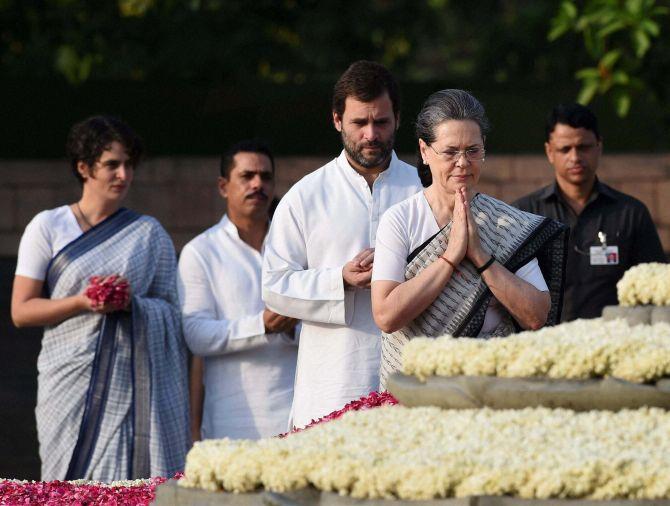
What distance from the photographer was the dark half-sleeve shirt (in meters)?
6.85

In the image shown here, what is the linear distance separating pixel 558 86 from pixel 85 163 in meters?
4.56

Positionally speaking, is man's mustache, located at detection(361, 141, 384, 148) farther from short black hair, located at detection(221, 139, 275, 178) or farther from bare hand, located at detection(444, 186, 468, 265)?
short black hair, located at detection(221, 139, 275, 178)

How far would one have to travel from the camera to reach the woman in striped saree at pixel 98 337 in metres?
6.47

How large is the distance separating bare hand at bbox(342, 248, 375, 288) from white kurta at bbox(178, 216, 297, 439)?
1.32m

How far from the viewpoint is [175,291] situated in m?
6.79

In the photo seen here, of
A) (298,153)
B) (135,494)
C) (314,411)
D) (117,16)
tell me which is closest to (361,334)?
(314,411)

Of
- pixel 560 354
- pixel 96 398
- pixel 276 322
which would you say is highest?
pixel 276 322

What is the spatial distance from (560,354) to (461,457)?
363 millimetres

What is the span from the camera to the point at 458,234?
14.7 feet

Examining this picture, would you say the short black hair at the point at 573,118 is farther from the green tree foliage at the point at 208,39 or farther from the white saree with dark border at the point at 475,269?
the green tree foliage at the point at 208,39

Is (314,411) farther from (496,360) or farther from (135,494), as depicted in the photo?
(496,360)

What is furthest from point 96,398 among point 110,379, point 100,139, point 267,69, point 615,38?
point 267,69

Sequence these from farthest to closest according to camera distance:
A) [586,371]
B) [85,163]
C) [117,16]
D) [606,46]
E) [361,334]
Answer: [117,16] < [606,46] < [85,163] < [361,334] < [586,371]

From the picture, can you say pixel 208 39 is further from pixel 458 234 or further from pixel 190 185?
pixel 458 234
